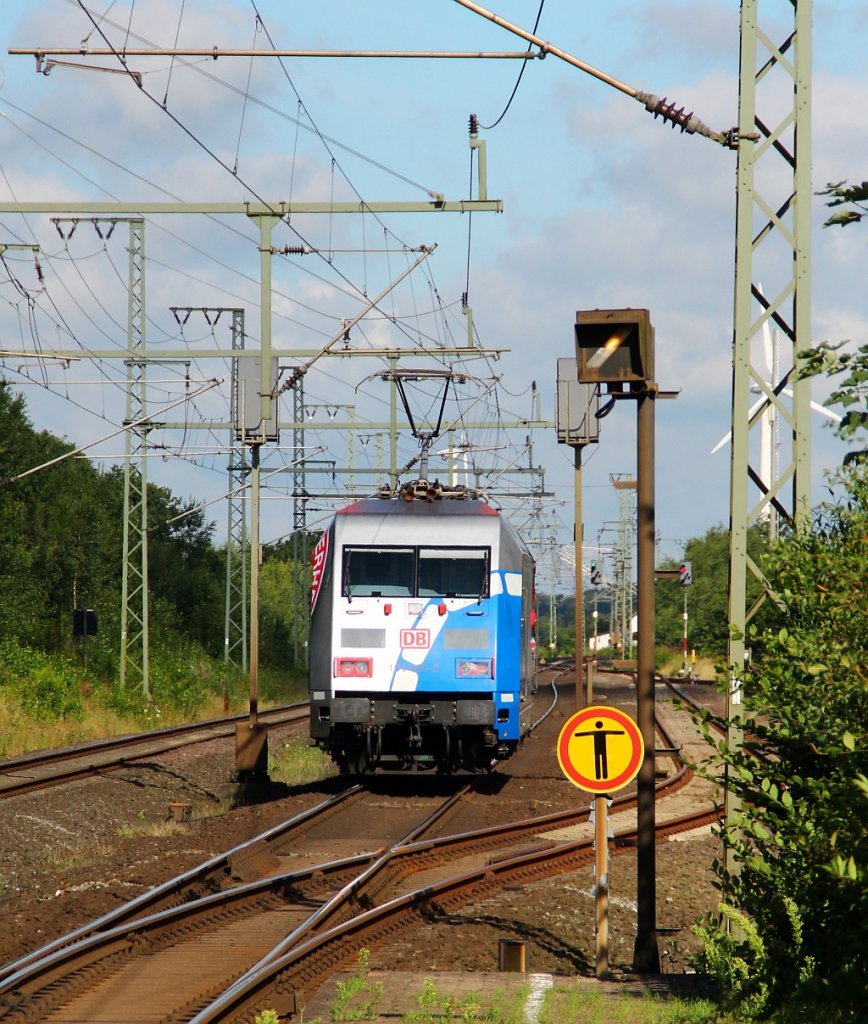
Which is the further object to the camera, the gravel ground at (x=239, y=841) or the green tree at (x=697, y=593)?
the green tree at (x=697, y=593)

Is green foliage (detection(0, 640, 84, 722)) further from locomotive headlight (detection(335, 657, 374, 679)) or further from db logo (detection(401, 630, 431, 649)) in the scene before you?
db logo (detection(401, 630, 431, 649))

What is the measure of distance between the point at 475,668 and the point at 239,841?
200 inches

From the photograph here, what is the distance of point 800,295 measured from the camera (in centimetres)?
1070

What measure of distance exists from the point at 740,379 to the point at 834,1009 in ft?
15.5

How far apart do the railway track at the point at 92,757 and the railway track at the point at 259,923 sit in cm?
549

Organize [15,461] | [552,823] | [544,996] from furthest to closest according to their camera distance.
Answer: [15,461]
[552,823]
[544,996]

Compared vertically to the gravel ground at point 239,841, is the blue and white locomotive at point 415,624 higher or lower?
higher

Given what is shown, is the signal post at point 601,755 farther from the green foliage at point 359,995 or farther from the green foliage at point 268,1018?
the green foliage at point 268,1018

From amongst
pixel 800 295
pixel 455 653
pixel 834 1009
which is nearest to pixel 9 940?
pixel 834 1009

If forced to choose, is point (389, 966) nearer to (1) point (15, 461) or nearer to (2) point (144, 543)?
(2) point (144, 543)

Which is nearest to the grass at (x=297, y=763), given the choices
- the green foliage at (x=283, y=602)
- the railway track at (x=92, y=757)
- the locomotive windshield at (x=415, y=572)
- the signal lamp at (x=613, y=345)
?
the railway track at (x=92, y=757)

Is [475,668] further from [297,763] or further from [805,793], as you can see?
[805,793]

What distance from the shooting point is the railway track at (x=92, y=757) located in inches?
842

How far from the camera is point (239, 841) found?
15.9 m
